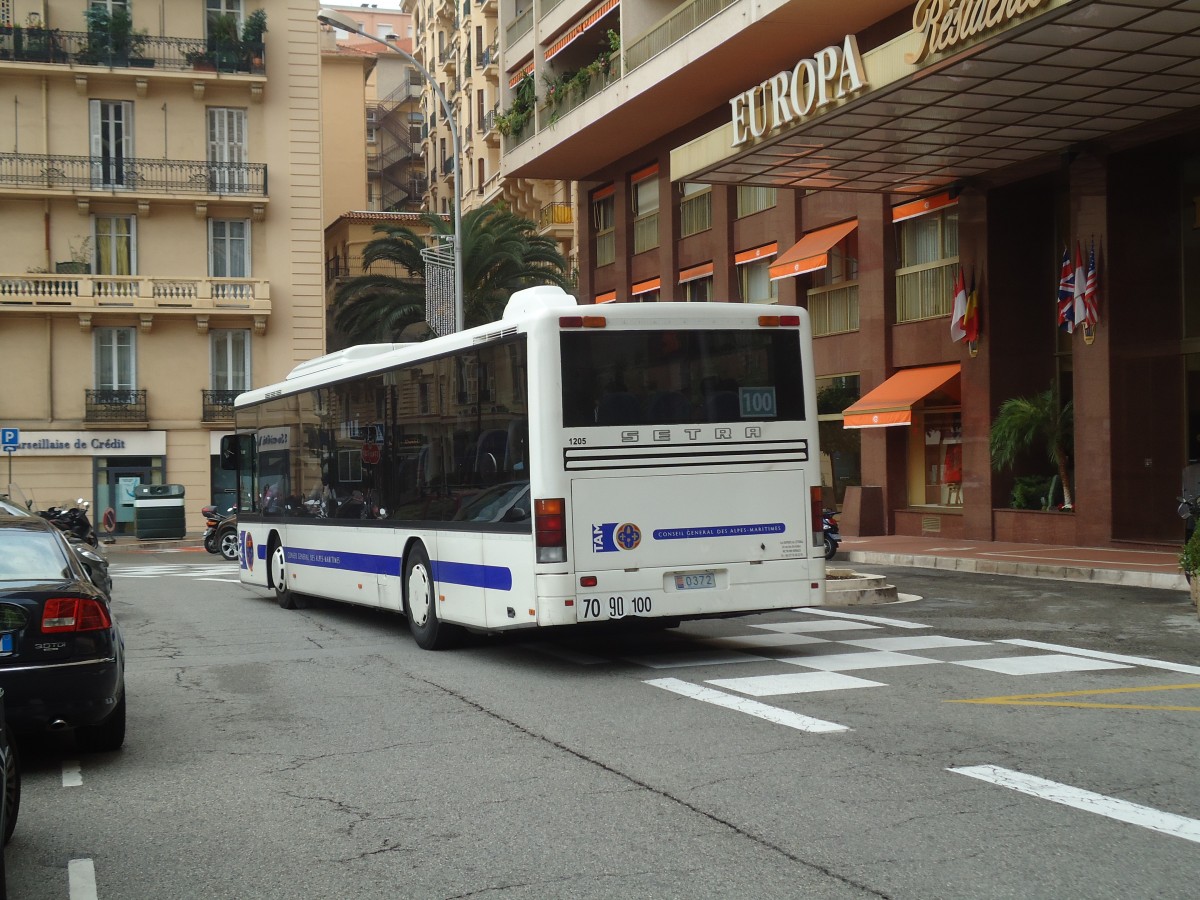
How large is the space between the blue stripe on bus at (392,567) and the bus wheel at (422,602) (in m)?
0.19

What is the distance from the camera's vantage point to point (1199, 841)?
572 centimetres

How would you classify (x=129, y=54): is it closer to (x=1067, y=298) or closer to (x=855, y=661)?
(x=1067, y=298)

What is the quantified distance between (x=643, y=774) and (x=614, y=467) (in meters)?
3.93

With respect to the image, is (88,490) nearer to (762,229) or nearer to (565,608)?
(762,229)

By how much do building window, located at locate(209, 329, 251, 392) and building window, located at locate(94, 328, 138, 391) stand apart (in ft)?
8.06

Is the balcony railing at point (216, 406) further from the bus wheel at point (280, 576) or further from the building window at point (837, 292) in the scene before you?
the bus wheel at point (280, 576)

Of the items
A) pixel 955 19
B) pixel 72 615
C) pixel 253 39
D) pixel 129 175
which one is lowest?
pixel 72 615

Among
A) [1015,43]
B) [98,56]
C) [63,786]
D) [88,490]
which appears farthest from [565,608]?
[98,56]

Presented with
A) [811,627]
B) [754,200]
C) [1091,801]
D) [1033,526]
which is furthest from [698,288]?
[1091,801]

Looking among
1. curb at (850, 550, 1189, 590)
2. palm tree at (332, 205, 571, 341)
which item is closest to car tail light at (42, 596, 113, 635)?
curb at (850, 550, 1189, 590)

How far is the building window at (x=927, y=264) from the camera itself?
27328mm

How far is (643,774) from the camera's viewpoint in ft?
23.5

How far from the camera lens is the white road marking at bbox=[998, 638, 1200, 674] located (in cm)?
1073

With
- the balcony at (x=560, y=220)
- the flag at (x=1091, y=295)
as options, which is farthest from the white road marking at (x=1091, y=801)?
the balcony at (x=560, y=220)
